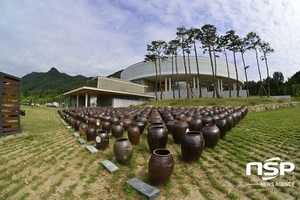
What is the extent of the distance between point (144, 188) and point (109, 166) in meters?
1.36

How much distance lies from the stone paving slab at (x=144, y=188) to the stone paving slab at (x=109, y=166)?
73cm

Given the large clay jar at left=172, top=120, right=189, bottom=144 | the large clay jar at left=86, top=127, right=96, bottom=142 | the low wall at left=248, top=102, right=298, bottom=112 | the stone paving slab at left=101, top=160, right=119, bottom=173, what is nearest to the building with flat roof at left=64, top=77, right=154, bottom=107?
the low wall at left=248, top=102, right=298, bottom=112

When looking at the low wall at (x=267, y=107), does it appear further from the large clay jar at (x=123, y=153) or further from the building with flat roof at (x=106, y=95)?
the building with flat roof at (x=106, y=95)

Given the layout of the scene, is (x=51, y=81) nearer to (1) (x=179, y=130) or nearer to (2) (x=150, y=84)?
(2) (x=150, y=84)

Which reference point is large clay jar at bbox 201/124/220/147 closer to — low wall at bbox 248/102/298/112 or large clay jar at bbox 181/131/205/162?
large clay jar at bbox 181/131/205/162

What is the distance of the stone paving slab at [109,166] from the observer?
14.1 ft

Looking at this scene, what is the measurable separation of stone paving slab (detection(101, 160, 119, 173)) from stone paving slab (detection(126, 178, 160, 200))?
0.73 meters

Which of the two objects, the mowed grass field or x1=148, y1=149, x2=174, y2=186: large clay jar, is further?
x1=148, y1=149, x2=174, y2=186: large clay jar

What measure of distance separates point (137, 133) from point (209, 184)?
3056 mm

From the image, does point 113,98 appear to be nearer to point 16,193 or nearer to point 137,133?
point 137,133

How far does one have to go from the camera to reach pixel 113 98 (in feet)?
111

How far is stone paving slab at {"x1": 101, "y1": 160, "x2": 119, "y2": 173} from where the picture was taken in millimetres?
4309

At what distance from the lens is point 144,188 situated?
11.2ft

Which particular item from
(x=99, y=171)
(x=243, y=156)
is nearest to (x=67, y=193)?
(x=99, y=171)
